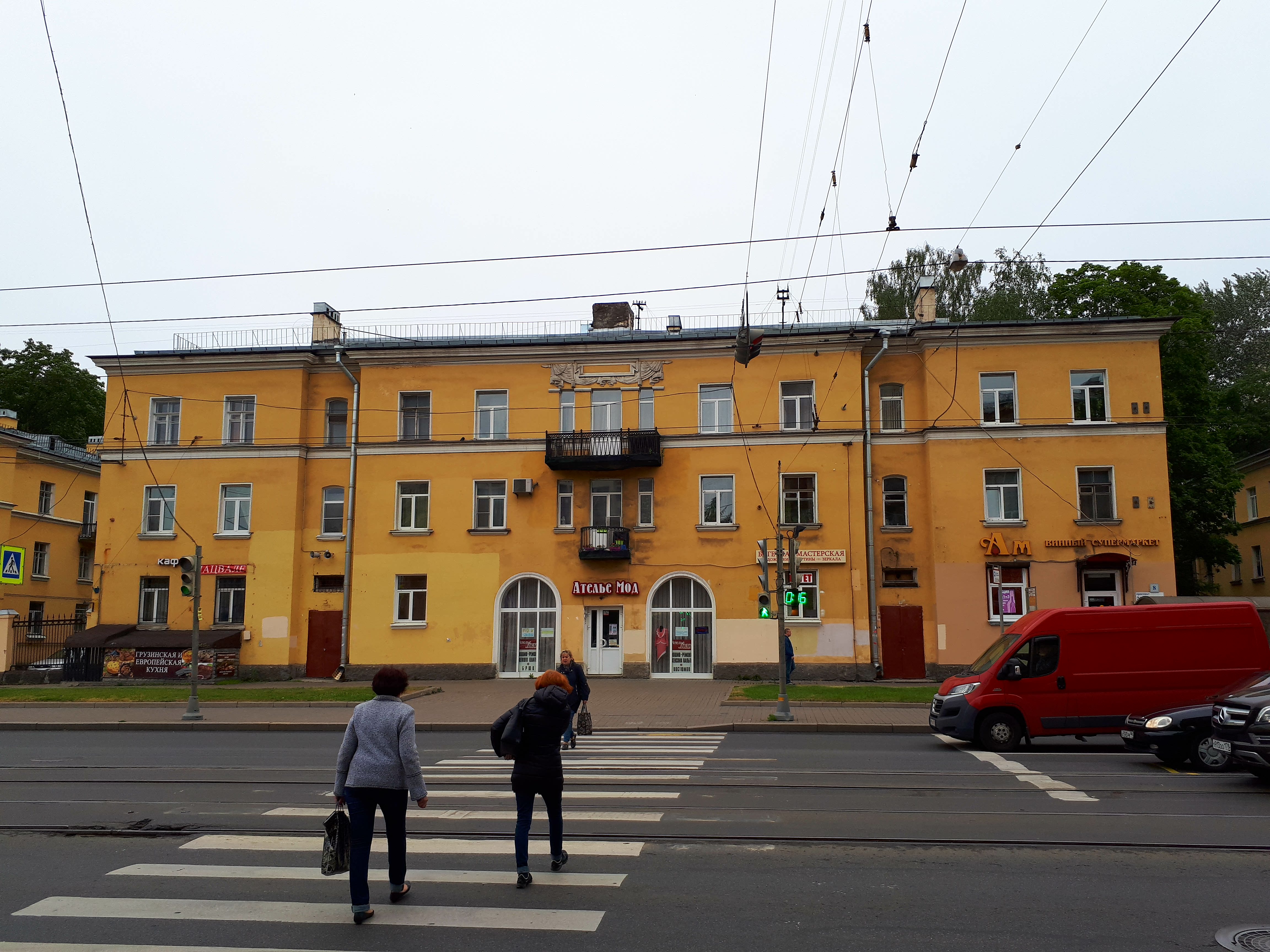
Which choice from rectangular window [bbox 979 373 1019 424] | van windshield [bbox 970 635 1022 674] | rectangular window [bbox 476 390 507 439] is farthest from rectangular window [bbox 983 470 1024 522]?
rectangular window [bbox 476 390 507 439]

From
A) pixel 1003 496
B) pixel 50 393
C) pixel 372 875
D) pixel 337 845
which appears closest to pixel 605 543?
pixel 1003 496

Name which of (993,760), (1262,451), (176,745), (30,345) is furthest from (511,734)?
(30,345)

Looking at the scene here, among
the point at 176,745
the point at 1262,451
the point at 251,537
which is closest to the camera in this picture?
the point at 176,745

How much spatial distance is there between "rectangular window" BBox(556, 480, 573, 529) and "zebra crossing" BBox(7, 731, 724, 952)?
19413 millimetres

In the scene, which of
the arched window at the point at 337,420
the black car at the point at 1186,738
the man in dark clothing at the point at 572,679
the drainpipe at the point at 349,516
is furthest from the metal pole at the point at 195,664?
the black car at the point at 1186,738

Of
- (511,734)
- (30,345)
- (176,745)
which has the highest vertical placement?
(30,345)

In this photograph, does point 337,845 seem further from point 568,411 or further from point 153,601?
point 153,601

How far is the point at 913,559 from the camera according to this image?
30.2 meters

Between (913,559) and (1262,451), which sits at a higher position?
(1262,451)

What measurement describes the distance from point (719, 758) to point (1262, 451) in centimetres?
3733

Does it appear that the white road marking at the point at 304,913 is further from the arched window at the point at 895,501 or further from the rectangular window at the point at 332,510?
the rectangular window at the point at 332,510

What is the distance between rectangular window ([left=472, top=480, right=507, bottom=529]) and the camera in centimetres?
3191

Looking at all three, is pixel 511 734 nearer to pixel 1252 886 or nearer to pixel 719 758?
pixel 1252 886

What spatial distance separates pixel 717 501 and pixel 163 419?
64.8 feet
